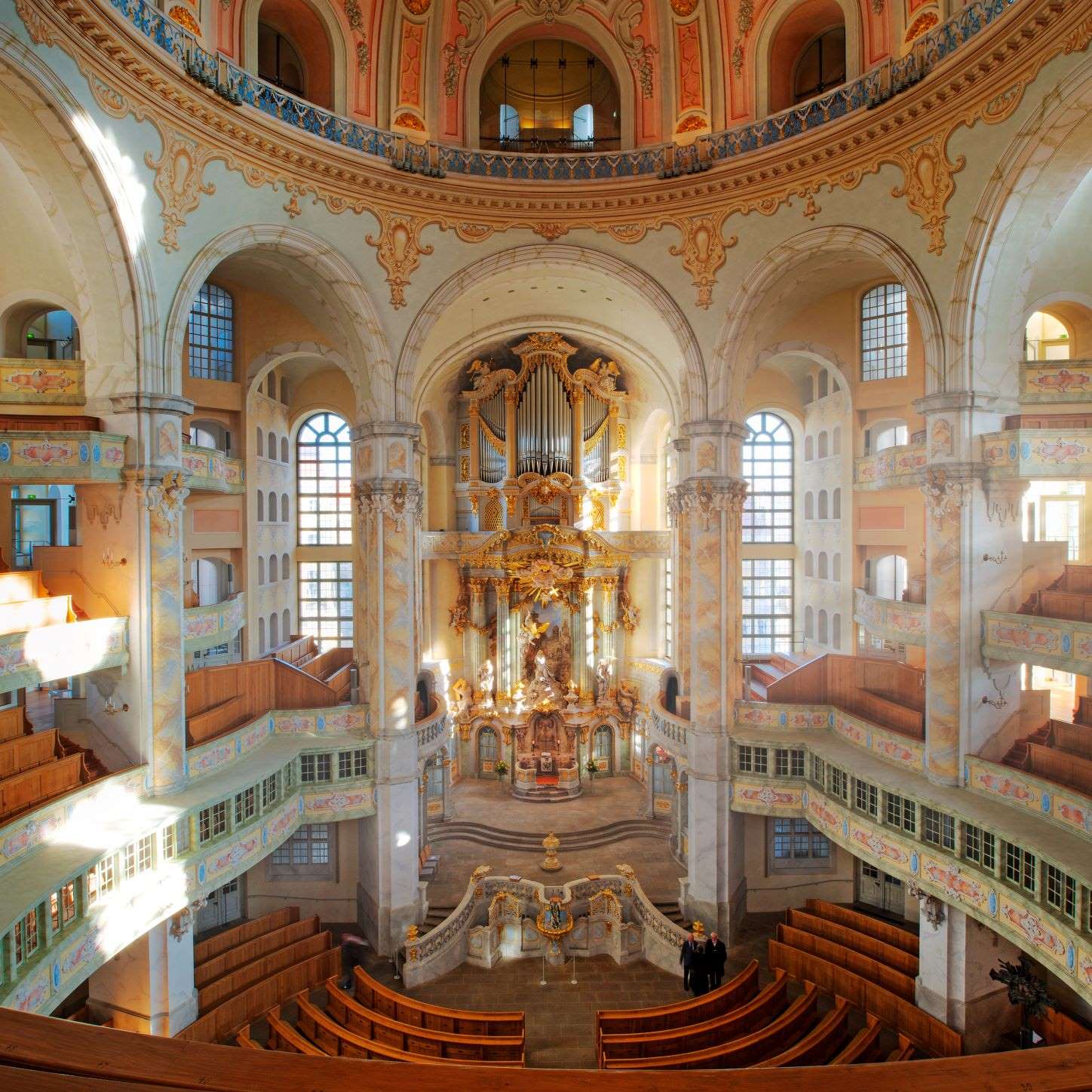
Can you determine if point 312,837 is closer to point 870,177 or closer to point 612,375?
point 612,375

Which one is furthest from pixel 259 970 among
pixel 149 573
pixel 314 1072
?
pixel 314 1072

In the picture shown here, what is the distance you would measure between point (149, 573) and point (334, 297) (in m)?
7.89

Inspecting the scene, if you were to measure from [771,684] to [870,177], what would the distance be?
11311 millimetres

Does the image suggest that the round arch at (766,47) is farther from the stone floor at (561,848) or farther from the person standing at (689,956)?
the stone floor at (561,848)

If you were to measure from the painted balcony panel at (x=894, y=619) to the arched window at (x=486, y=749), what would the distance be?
15.1 metres

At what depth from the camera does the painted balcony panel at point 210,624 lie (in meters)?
15.9

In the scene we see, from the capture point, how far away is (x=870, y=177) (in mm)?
16422

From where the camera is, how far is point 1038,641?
45.5 feet

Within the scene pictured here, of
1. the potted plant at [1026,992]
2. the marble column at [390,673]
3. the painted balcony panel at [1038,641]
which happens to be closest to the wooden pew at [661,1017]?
the potted plant at [1026,992]

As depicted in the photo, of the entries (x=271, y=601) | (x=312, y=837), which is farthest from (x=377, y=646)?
(x=271, y=601)

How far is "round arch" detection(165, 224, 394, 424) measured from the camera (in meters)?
15.5

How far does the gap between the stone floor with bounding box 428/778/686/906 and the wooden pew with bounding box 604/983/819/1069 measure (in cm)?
618

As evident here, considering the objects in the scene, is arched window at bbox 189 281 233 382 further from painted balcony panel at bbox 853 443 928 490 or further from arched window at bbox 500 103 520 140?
painted balcony panel at bbox 853 443 928 490

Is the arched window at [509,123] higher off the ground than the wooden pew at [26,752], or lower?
higher
